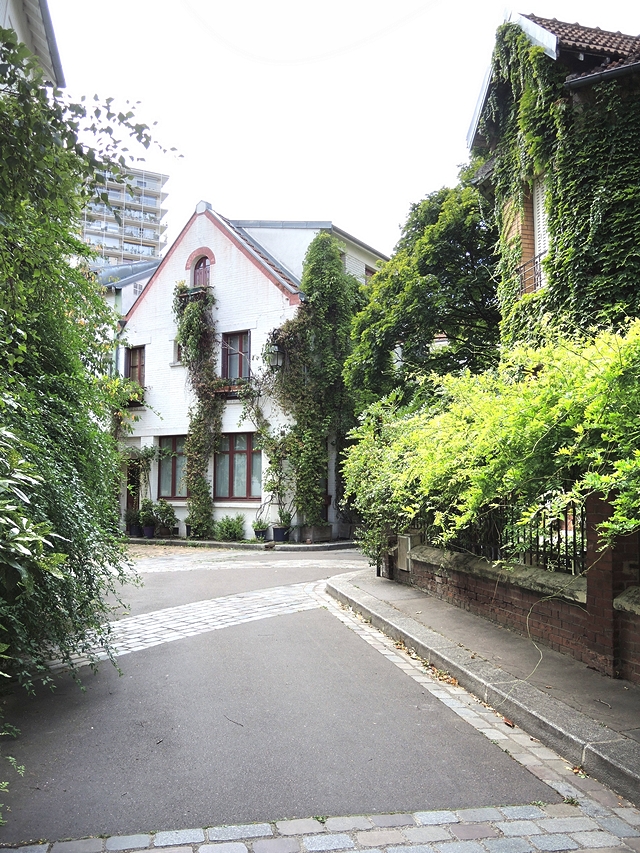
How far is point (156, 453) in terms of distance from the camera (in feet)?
79.5

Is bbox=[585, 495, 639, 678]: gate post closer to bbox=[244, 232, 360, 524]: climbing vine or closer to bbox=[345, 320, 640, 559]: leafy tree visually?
bbox=[345, 320, 640, 559]: leafy tree

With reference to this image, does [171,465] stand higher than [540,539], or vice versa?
[171,465]

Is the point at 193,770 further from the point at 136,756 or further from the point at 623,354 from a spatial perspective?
the point at 623,354

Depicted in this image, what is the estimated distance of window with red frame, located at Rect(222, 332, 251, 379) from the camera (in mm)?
22844

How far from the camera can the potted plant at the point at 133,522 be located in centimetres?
2375

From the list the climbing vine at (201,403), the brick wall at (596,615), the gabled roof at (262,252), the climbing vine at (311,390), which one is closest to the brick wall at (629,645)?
the brick wall at (596,615)

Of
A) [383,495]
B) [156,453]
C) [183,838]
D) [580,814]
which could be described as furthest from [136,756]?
[156,453]

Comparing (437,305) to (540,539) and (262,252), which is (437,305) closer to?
(262,252)

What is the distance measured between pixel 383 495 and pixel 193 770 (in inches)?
281

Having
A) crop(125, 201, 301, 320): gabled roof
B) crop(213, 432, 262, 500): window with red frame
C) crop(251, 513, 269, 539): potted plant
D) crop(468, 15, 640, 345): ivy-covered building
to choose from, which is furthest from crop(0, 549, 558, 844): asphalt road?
crop(125, 201, 301, 320): gabled roof

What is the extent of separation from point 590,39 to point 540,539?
10536 millimetres

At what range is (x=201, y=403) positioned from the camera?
2308cm

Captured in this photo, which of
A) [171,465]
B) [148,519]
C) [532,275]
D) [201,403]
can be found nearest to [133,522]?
[148,519]

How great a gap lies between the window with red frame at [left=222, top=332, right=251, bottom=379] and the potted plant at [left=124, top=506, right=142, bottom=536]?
233 inches
